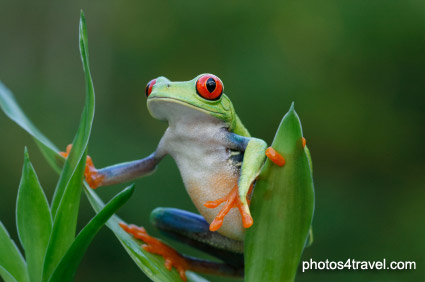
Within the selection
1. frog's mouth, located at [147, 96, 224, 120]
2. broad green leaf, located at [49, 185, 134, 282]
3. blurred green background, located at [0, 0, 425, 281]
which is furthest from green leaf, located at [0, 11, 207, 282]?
blurred green background, located at [0, 0, 425, 281]

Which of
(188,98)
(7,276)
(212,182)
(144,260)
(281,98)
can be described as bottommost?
(7,276)

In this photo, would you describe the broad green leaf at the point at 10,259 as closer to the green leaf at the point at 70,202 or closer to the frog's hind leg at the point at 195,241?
the green leaf at the point at 70,202

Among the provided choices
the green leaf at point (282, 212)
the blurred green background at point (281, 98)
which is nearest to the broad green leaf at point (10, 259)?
the green leaf at point (282, 212)

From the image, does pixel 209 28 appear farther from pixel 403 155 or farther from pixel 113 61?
pixel 403 155

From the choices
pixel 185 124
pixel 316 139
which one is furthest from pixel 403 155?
pixel 185 124

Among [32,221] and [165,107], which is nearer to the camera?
[32,221]

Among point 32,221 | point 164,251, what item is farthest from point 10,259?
point 164,251

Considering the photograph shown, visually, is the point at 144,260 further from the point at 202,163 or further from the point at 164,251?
the point at 202,163

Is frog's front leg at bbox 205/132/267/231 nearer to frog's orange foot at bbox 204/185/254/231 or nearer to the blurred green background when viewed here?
frog's orange foot at bbox 204/185/254/231
